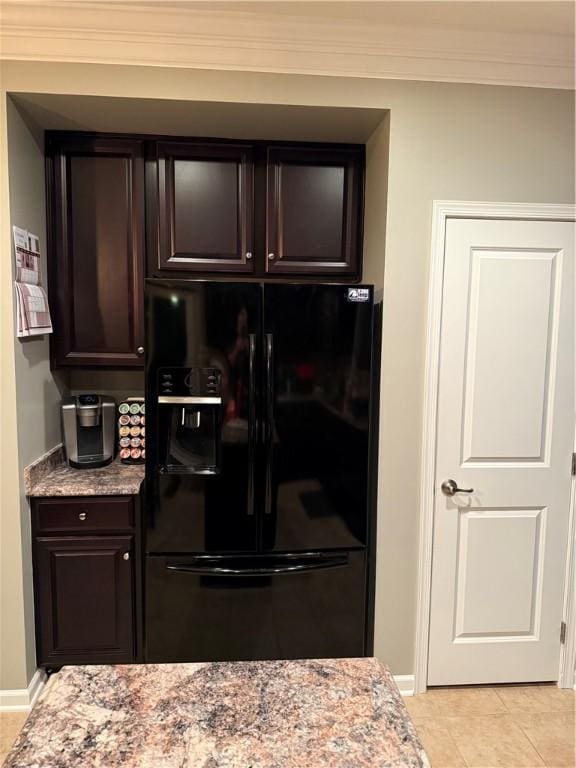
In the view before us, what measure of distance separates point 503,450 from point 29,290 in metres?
2.21

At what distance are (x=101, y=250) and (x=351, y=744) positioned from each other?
2260mm

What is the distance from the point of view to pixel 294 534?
2.20 m

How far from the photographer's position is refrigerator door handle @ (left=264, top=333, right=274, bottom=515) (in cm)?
207

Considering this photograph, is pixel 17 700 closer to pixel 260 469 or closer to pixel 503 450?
pixel 260 469

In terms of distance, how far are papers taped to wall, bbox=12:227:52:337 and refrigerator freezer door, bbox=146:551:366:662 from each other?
44.8 inches

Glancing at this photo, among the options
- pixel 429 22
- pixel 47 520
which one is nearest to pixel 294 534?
pixel 47 520

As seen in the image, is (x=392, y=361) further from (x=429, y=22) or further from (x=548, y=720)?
(x=548, y=720)

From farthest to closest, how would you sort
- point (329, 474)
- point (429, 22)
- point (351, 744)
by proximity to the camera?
point (329, 474), point (429, 22), point (351, 744)

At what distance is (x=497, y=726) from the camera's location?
84.3 inches

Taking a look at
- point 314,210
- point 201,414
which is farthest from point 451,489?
point 314,210

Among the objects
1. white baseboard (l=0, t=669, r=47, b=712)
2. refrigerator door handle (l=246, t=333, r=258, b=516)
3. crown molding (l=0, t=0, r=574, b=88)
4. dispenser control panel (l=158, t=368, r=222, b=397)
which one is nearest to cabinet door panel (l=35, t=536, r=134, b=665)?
white baseboard (l=0, t=669, r=47, b=712)

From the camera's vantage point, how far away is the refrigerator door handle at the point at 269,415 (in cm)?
207

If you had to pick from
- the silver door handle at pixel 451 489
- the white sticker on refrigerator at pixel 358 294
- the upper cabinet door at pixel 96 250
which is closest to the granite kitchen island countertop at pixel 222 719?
the silver door handle at pixel 451 489

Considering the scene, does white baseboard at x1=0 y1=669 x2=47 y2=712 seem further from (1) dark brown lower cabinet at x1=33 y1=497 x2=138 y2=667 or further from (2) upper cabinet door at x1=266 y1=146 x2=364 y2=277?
(2) upper cabinet door at x1=266 y1=146 x2=364 y2=277
